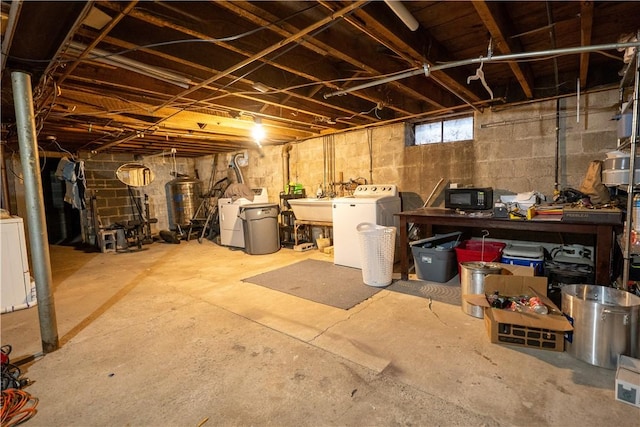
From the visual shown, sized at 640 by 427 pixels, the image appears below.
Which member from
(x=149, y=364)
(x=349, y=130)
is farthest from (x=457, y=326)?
(x=349, y=130)

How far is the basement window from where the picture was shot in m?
4.06

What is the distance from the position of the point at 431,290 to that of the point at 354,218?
53.1 inches

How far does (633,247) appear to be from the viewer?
2.00 m

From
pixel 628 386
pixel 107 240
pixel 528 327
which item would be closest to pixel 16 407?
pixel 528 327

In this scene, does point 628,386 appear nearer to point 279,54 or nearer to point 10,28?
point 279,54

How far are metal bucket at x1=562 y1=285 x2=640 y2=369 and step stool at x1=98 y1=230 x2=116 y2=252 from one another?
6.76 meters

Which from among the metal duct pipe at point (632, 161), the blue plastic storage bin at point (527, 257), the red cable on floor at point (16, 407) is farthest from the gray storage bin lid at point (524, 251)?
the red cable on floor at point (16, 407)

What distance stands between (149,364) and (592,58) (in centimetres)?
459

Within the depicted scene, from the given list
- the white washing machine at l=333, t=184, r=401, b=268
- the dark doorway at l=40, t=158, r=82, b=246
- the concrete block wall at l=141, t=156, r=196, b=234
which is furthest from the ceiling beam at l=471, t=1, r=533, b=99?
the dark doorway at l=40, t=158, r=82, b=246

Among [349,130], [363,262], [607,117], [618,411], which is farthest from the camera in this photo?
[349,130]

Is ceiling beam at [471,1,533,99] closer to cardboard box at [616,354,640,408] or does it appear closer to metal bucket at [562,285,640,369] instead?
metal bucket at [562,285,640,369]

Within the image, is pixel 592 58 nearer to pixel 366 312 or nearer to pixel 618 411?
pixel 618 411

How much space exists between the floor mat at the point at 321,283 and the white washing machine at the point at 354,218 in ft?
0.61

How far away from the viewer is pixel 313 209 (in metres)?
4.97
